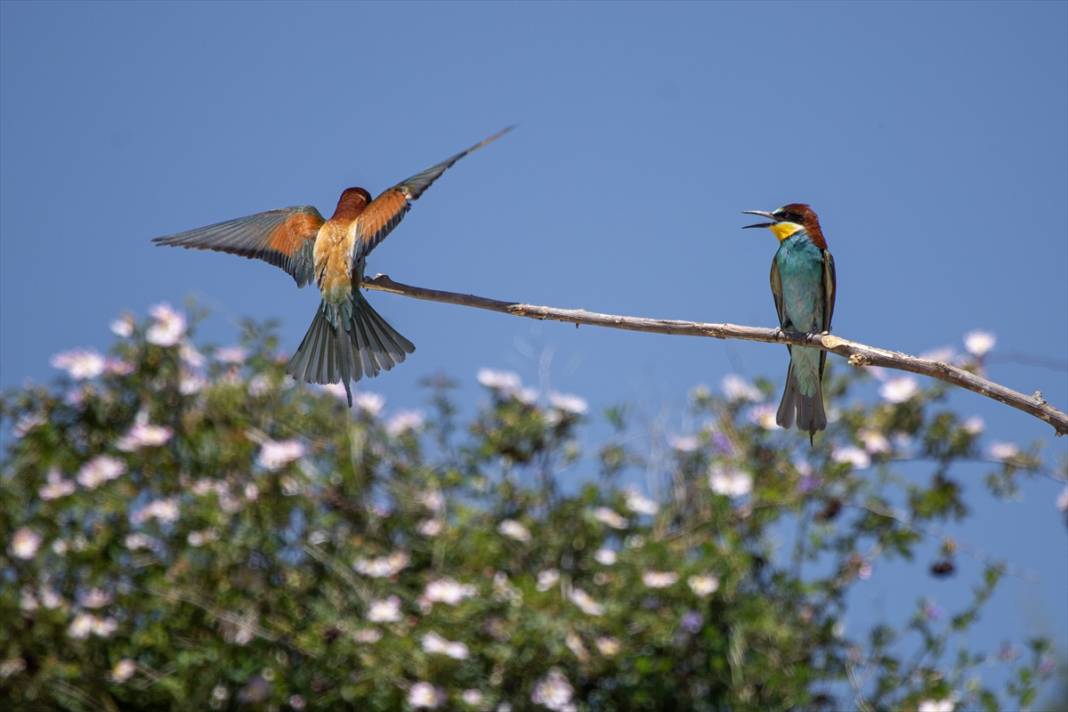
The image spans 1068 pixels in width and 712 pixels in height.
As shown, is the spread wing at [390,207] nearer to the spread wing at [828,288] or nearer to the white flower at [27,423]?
the spread wing at [828,288]

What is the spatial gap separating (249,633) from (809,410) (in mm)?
1565

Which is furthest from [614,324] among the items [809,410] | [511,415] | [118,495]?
[118,495]

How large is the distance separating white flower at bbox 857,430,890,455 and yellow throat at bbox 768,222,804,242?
77 centimetres

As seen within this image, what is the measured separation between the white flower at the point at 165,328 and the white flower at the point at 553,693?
59.8 inches

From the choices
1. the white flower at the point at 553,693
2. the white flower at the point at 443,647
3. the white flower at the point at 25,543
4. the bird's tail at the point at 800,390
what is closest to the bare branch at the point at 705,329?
the bird's tail at the point at 800,390

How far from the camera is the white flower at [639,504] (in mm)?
3846

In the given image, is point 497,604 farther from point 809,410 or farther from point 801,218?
point 801,218

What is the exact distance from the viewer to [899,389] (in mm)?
4051

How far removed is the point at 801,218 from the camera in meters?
3.46

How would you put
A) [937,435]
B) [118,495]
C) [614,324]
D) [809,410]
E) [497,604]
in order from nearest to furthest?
[614,324], [809,410], [497,604], [118,495], [937,435]

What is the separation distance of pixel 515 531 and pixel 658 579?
412mm

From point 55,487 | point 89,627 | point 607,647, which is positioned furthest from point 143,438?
point 607,647

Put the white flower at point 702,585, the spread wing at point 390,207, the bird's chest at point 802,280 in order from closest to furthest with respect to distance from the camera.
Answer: the spread wing at point 390,207
the bird's chest at point 802,280
the white flower at point 702,585

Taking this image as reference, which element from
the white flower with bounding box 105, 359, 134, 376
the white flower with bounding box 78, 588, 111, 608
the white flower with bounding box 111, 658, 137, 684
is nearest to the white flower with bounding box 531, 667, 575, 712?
the white flower with bounding box 111, 658, 137, 684
